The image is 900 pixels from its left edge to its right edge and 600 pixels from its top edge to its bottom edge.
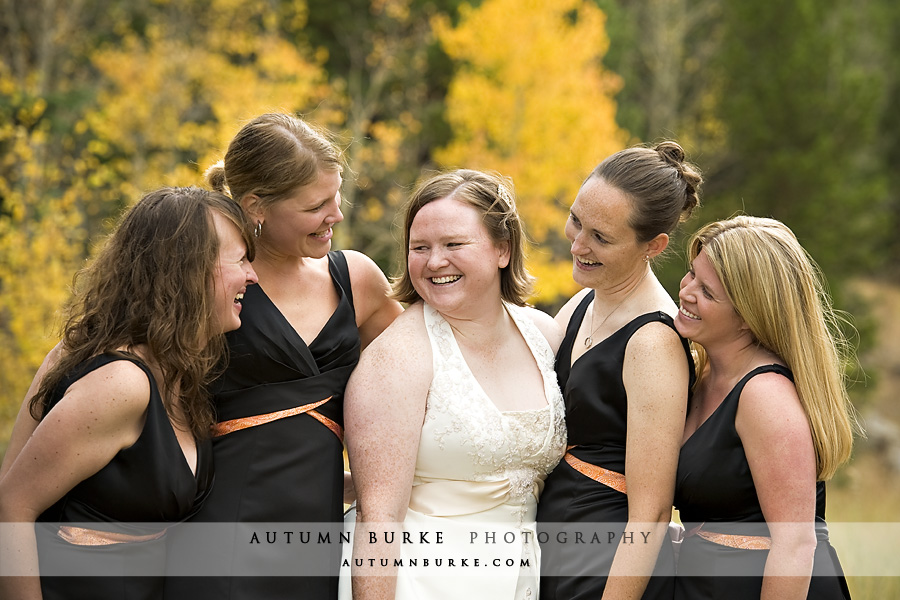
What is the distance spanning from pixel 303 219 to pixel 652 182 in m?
1.23

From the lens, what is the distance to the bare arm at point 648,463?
2820 mm

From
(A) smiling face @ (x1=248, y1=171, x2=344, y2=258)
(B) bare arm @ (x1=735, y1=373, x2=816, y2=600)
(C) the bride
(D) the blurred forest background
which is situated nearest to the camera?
(B) bare arm @ (x1=735, y1=373, x2=816, y2=600)

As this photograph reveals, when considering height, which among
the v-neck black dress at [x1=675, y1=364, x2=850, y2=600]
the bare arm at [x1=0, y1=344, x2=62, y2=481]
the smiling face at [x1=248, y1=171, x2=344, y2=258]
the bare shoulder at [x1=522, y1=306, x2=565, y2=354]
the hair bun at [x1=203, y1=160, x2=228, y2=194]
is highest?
the hair bun at [x1=203, y1=160, x2=228, y2=194]

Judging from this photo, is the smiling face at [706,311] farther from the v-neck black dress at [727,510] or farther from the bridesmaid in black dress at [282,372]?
the bridesmaid in black dress at [282,372]

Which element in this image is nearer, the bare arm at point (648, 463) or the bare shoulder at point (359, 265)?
the bare arm at point (648, 463)

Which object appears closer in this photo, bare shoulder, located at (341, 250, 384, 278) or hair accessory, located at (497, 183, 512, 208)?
hair accessory, located at (497, 183, 512, 208)

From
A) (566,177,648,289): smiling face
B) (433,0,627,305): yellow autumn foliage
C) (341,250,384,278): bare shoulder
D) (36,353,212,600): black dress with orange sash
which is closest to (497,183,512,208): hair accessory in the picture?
(566,177,648,289): smiling face

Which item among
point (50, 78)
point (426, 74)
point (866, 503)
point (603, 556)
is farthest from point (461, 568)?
point (426, 74)

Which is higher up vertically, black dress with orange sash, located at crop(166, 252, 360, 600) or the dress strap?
the dress strap

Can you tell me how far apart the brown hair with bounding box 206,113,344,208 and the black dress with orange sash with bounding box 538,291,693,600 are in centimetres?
119

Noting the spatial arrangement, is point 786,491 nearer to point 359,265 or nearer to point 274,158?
point 359,265

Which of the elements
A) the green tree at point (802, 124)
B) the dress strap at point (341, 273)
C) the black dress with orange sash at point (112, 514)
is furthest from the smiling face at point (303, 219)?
the green tree at point (802, 124)

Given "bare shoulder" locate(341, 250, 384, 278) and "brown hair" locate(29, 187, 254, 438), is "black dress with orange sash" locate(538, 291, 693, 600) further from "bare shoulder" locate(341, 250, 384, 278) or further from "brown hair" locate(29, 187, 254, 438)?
"brown hair" locate(29, 187, 254, 438)

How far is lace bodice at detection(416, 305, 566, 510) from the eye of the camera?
9.62 ft
